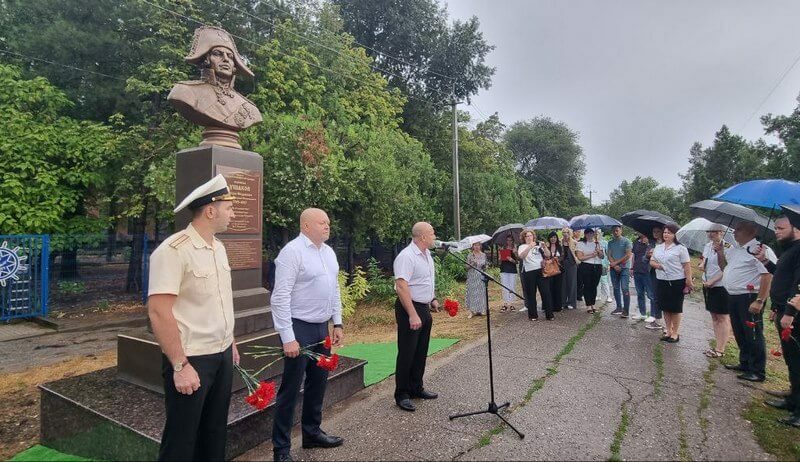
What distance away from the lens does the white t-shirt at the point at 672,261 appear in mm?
6207

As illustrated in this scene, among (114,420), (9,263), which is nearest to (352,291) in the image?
(114,420)

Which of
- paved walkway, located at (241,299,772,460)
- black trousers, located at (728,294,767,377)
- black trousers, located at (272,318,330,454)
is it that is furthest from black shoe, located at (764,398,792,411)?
black trousers, located at (272,318,330,454)

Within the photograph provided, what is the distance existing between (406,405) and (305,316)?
4.98ft

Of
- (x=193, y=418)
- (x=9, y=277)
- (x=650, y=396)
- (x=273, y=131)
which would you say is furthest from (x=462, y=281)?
(x=193, y=418)

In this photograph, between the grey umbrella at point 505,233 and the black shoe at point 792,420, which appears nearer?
the black shoe at point 792,420

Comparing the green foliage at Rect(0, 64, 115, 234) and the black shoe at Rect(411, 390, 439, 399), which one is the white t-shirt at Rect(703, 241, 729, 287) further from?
the green foliage at Rect(0, 64, 115, 234)

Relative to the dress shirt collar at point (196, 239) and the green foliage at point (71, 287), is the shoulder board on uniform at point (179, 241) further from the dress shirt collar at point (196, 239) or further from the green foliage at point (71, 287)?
the green foliage at point (71, 287)

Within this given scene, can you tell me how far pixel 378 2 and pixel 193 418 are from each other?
2398 cm

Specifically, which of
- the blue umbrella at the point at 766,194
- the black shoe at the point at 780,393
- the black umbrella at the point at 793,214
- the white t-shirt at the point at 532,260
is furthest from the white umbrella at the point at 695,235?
the black umbrella at the point at 793,214

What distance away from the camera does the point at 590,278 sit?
8.95m

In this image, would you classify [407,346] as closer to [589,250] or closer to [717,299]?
[717,299]

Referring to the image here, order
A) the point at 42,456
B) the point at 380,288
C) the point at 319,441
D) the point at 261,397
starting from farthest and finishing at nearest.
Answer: the point at 380,288 < the point at 42,456 < the point at 319,441 < the point at 261,397

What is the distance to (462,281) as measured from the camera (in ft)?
54.4

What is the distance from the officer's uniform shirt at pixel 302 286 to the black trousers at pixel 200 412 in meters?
0.50
